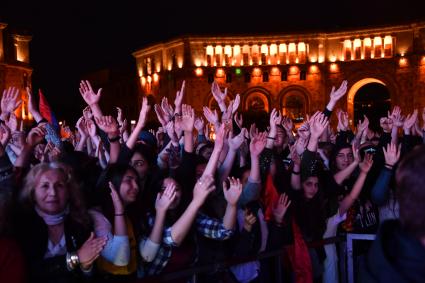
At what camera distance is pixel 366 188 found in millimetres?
6918

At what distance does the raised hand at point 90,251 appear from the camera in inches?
144

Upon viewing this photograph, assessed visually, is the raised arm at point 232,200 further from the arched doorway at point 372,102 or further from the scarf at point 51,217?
the arched doorway at point 372,102

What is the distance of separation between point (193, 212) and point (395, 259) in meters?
2.19

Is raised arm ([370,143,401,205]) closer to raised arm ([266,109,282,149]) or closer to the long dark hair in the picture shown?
raised arm ([266,109,282,149])

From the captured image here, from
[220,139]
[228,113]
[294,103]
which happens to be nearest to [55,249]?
[220,139]

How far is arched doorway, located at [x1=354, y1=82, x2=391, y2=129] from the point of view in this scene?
68000 millimetres

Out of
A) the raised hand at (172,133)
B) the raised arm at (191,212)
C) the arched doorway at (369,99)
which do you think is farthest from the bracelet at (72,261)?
the arched doorway at (369,99)

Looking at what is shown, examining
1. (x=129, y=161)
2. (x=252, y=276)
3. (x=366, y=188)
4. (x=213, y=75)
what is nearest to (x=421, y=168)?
(x=252, y=276)

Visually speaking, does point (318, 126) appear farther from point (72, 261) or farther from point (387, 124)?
point (72, 261)

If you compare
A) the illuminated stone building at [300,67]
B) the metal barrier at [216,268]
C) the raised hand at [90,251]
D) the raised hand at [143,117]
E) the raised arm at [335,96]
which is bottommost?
the metal barrier at [216,268]

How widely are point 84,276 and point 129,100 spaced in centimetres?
8456

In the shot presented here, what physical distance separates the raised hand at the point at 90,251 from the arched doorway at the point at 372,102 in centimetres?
6659

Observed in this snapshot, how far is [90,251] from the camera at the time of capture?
3.66 meters

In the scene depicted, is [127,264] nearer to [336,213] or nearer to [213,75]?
[336,213]
